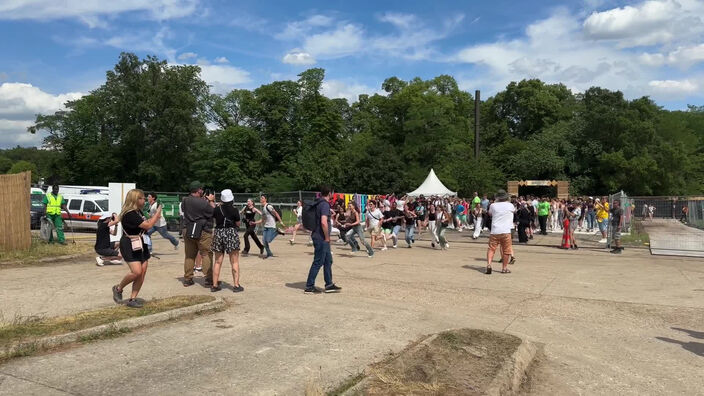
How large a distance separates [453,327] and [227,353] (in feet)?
9.75

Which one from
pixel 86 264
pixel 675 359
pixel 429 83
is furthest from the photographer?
pixel 429 83

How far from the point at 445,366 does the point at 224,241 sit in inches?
196

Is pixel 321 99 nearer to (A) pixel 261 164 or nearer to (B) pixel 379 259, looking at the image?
(A) pixel 261 164

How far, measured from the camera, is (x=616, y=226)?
654 inches

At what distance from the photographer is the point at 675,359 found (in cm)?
566

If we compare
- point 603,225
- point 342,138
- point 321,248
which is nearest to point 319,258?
point 321,248

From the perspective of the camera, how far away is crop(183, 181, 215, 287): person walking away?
908 centimetres

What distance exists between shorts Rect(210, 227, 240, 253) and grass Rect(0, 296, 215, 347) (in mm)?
1371

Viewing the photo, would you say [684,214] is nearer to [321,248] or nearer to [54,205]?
[321,248]

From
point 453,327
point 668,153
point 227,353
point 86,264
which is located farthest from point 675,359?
point 668,153

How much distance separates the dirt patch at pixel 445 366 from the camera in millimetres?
4293

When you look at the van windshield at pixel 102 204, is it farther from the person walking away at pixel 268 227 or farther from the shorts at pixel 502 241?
the shorts at pixel 502 241

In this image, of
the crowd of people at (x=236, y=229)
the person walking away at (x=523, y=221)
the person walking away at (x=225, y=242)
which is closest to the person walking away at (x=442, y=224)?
the crowd of people at (x=236, y=229)

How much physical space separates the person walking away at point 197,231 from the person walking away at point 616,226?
43.6 ft
